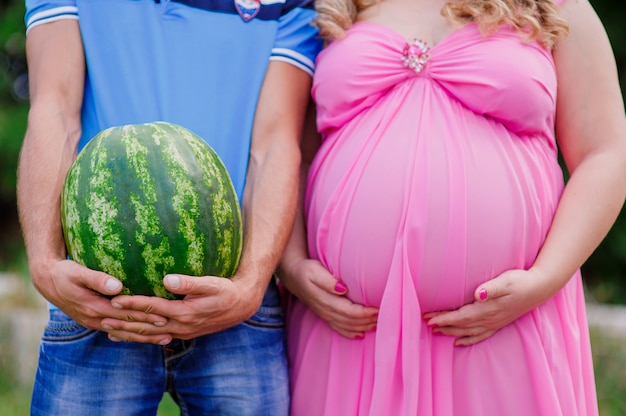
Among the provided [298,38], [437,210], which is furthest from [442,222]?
[298,38]

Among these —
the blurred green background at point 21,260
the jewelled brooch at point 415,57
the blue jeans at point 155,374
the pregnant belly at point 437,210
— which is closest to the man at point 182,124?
the blue jeans at point 155,374

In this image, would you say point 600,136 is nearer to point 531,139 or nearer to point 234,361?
point 531,139

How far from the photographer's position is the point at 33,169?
8.45 ft

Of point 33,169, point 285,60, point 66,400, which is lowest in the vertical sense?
point 66,400

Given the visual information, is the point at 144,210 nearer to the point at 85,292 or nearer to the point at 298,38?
the point at 85,292

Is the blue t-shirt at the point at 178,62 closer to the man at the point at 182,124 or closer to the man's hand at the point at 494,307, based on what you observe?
the man at the point at 182,124

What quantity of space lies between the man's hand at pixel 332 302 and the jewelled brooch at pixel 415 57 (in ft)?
2.55

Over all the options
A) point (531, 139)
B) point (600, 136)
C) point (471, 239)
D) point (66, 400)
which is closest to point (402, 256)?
point (471, 239)

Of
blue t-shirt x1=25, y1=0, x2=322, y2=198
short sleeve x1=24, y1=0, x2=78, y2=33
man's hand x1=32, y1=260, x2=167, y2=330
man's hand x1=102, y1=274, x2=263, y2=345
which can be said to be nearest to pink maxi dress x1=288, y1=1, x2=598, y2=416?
blue t-shirt x1=25, y1=0, x2=322, y2=198

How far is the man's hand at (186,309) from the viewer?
88.7 inches

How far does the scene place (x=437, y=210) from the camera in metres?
2.55

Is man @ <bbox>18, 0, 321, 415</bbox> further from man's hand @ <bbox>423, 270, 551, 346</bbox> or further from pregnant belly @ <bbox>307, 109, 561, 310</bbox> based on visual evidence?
man's hand @ <bbox>423, 270, 551, 346</bbox>

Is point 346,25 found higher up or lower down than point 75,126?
higher up

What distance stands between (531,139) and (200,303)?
50.9 inches
